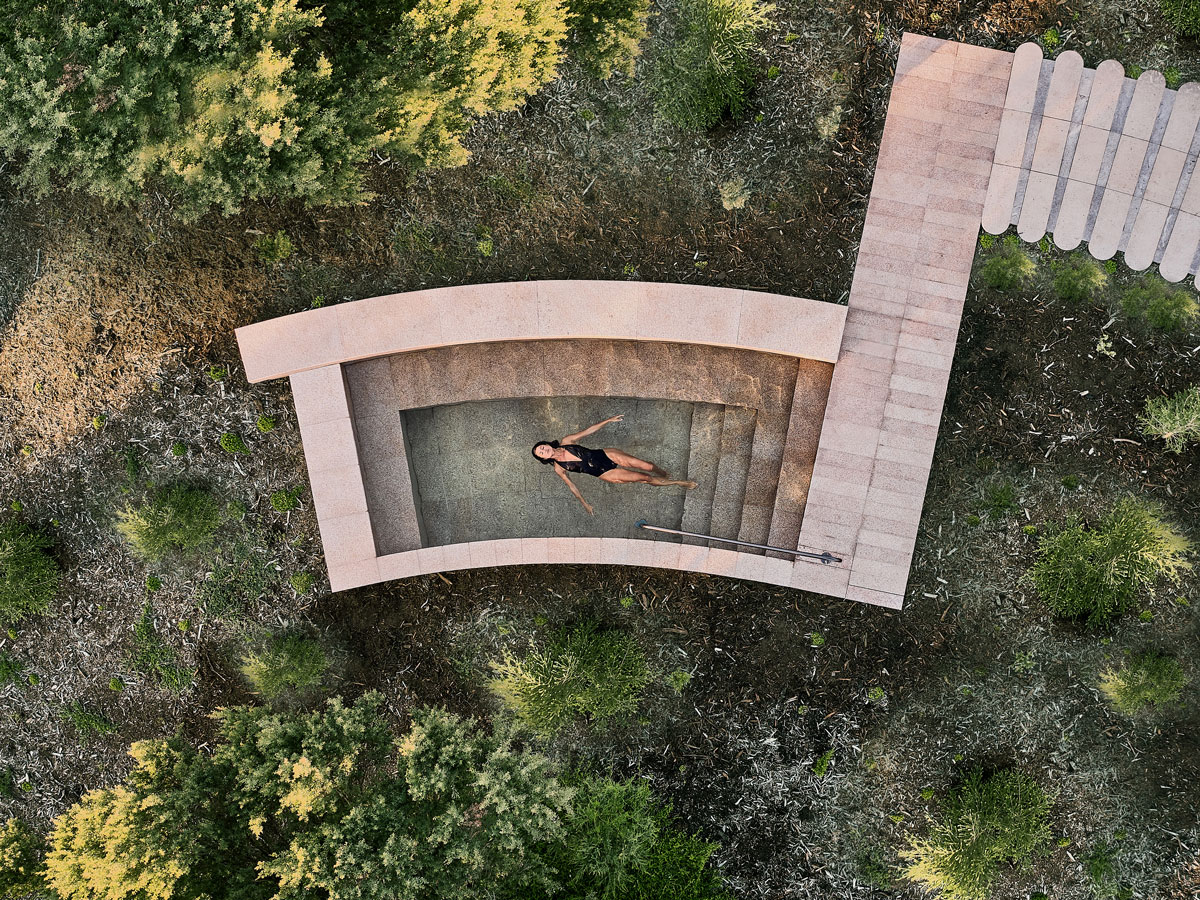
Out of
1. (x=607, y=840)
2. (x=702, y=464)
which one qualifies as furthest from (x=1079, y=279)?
(x=607, y=840)

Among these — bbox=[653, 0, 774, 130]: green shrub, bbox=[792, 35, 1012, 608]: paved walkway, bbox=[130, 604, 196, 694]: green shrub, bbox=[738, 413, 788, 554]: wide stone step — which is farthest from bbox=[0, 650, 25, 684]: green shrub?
bbox=[653, 0, 774, 130]: green shrub

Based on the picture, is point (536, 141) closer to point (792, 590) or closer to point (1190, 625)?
point (792, 590)

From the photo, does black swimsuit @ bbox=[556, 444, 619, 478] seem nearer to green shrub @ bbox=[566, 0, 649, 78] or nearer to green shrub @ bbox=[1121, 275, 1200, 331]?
green shrub @ bbox=[566, 0, 649, 78]

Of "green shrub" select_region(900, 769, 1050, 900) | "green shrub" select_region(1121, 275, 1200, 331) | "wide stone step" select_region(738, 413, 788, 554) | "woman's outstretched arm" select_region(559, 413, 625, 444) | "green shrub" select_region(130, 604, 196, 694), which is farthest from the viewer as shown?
"green shrub" select_region(130, 604, 196, 694)

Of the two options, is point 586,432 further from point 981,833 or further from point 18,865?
point 18,865

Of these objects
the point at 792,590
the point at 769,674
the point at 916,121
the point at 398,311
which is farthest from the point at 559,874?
the point at 916,121

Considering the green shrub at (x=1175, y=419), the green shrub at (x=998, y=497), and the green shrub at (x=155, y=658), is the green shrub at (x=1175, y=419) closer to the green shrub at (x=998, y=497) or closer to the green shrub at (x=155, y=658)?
the green shrub at (x=998, y=497)

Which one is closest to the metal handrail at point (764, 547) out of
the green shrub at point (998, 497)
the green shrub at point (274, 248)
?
the green shrub at point (998, 497)
